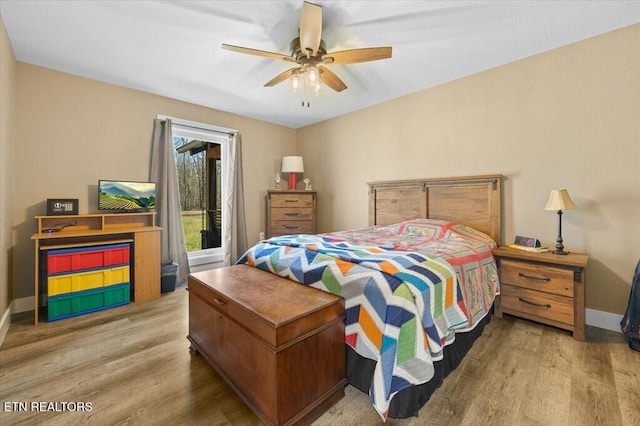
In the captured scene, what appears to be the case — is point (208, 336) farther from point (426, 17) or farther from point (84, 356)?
point (426, 17)

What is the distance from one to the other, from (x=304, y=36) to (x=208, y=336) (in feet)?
7.11

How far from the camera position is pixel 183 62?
2756 mm

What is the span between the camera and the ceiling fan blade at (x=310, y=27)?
176 cm

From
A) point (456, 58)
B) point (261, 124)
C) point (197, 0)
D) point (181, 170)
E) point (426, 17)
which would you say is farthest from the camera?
point (261, 124)

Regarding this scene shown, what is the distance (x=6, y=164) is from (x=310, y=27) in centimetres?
283

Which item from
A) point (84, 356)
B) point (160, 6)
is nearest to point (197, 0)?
point (160, 6)

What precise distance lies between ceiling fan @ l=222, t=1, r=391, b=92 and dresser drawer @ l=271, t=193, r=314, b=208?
205 centimetres

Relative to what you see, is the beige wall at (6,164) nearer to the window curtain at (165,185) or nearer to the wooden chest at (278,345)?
the window curtain at (165,185)

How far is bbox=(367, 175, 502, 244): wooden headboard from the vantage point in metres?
2.85

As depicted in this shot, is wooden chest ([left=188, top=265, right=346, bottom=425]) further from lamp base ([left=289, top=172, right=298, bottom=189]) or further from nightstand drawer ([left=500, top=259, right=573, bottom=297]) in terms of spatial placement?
lamp base ([left=289, top=172, right=298, bottom=189])

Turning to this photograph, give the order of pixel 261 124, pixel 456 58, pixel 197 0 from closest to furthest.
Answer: pixel 197 0 < pixel 456 58 < pixel 261 124

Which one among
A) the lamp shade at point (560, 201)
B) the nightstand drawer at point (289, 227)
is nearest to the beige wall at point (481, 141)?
the lamp shade at point (560, 201)

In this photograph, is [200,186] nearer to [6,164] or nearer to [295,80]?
[6,164]

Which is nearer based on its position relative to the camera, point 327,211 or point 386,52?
point 386,52
